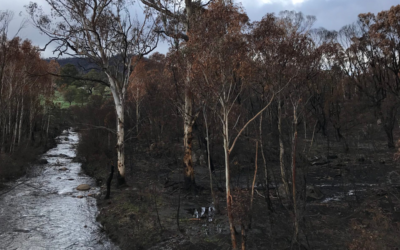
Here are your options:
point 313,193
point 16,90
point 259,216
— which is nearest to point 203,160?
point 313,193

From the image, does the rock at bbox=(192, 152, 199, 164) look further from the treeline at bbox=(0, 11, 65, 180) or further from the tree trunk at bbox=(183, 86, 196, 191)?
the treeline at bbox=(0, 11, 65, 180)

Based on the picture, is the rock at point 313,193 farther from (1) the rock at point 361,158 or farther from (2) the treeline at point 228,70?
(1) the rock at point 361,158

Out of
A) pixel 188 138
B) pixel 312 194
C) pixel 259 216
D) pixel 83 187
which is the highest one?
pixel 188 138

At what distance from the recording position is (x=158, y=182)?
21188 millimetres

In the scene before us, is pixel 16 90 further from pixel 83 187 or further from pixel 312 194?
pixel 312 194

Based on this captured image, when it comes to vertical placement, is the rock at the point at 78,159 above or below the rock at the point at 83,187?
above

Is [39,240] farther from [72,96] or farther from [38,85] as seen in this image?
[72,96]

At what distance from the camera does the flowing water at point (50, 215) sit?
37.4 ft

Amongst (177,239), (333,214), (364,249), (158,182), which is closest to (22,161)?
(158,182)

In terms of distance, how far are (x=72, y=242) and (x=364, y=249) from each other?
10.0 meters

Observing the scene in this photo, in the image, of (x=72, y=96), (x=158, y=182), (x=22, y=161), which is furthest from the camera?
(x=72, y=96)

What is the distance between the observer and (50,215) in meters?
14.6

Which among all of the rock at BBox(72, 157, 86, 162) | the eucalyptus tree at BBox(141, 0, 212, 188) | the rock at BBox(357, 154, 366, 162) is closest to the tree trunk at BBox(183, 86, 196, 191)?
the eucalyptus tree at BBox(141, 0, 212, 188)

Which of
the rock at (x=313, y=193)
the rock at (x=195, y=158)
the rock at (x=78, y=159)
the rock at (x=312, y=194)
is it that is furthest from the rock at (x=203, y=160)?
the rock at (x=78, y=159)
